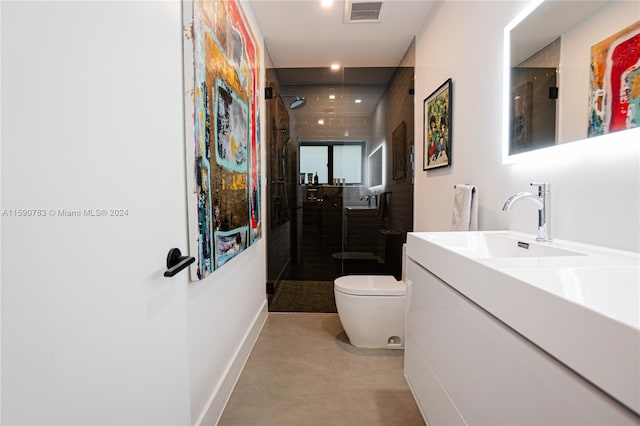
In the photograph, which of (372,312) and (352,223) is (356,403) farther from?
(352,223)

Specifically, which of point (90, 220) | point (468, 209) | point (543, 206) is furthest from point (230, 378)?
point (543, 206)

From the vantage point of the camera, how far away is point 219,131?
55.2 inches

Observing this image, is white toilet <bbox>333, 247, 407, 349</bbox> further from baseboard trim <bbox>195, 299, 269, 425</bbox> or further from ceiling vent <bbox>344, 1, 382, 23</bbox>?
ceiling vent <bbox>344, 1, 382, 23</bbox>

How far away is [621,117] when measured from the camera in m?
0.91

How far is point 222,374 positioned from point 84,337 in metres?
1.22

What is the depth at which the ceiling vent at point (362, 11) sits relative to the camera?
2203 millimetres

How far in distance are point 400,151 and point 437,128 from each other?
2.73 feet

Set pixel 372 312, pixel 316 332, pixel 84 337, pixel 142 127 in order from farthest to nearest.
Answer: pixel 316 332 < pixel 372 312 < pixel 142 127 < pixel 84 337

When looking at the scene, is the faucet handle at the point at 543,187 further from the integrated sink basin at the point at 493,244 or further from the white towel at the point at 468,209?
the white towel at the point at 468,209

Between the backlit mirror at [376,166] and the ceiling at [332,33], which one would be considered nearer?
the ceiling at [332,33]

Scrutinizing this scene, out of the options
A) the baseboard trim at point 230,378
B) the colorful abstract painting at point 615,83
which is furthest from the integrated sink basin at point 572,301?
the baseboard trim at point 230,378

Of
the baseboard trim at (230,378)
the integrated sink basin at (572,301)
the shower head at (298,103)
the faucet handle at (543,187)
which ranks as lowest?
the baseboard trim at (230,378)

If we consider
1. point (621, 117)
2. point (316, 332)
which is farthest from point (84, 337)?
point (316, 332)

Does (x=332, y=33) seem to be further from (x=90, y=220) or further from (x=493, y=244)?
(x=90, y=220)
